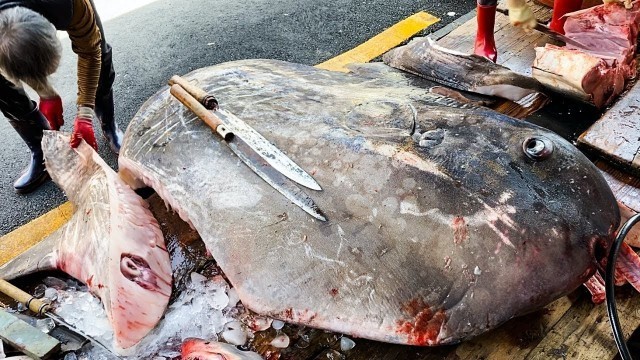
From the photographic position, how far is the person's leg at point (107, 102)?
3797 mm

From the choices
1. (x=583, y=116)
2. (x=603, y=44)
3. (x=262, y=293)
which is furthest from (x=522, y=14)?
(x=262, y=293)

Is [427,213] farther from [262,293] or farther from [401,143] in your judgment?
[262,293]

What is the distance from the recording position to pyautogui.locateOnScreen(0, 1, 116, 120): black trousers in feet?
11.1

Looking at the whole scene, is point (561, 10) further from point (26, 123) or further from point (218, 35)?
point (26, 123)

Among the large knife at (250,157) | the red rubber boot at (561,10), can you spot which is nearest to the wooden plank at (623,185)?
the red rubber boot at (561,10)

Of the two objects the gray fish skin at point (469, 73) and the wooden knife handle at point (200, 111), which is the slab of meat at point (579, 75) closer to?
the gray fish skin at point (469, 73)

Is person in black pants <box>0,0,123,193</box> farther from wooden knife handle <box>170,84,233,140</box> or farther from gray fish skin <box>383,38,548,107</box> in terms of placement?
gray fish skin <box>383,38,548,107</box>

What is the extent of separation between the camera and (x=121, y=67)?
195 inches

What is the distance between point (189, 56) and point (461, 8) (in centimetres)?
256

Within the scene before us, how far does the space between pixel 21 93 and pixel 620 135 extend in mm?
3442

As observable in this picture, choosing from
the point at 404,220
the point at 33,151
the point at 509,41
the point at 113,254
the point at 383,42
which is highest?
the point at 404,220

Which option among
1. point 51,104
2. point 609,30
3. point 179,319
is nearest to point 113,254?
point 179,319

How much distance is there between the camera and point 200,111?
2.28 meters

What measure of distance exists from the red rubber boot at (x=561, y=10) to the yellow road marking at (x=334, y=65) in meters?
1.49
